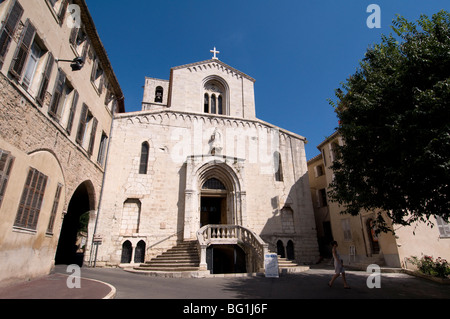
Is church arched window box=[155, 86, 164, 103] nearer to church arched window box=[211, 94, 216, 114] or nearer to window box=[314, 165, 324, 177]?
church arched window box=[211, 94, 216, 114]

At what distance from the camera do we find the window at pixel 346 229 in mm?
15595

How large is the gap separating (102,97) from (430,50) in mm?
14401

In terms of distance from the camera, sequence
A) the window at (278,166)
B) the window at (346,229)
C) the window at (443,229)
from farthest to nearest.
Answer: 1. the window at (278,166)
2. the window at (346,229)
3. the window at (443,229)

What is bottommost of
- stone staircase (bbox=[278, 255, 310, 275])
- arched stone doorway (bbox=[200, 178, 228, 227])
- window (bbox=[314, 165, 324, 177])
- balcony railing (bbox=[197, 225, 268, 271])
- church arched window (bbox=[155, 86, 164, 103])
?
stone staircase (bbox=[278, 255, 310, 275])

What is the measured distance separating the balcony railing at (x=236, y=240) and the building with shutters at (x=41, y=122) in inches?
237

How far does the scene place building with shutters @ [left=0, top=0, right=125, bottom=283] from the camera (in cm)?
665

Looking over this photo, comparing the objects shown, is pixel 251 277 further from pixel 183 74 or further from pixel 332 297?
pixel 183 74

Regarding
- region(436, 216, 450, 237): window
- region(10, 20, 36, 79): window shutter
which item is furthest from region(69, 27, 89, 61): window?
region(436, 216, 450, 237): window

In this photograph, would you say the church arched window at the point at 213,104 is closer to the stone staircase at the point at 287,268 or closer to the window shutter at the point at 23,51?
the stone staircase at the point at 287,268

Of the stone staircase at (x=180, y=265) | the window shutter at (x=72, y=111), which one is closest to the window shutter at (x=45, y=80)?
the window shutter at (x=72, y=111)

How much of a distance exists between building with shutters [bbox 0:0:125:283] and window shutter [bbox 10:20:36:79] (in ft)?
0.09

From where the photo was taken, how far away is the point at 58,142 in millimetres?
9312

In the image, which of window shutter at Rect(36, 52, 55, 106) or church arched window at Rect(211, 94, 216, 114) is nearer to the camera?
window shutter at Rect(36, 52, 55, 106)
